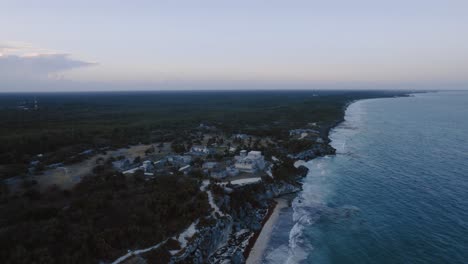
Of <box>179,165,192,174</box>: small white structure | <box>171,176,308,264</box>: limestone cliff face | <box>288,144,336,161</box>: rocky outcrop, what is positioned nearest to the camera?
<box>171,176,308,264</box>: limestone cliff face

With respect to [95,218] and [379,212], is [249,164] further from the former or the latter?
[95,218]

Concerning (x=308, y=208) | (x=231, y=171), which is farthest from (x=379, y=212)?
(x=231, y=171)

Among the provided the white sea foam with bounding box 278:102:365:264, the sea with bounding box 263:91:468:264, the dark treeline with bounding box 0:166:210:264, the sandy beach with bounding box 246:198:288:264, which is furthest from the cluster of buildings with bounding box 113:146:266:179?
the sea with bounding box 263:91:468:264

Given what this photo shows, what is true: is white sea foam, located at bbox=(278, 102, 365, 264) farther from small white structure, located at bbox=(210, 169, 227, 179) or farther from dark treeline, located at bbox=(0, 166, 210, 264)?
small white structure, located at bbox=(210, 169, 227, 179)

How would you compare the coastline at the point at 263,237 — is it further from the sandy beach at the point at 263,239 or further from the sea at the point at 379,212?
the sea at the point at 379,212

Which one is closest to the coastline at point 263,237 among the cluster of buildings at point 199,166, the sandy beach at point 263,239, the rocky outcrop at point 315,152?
the sandy beach at point 263,239

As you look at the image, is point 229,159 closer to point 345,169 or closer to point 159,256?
point 345,169
